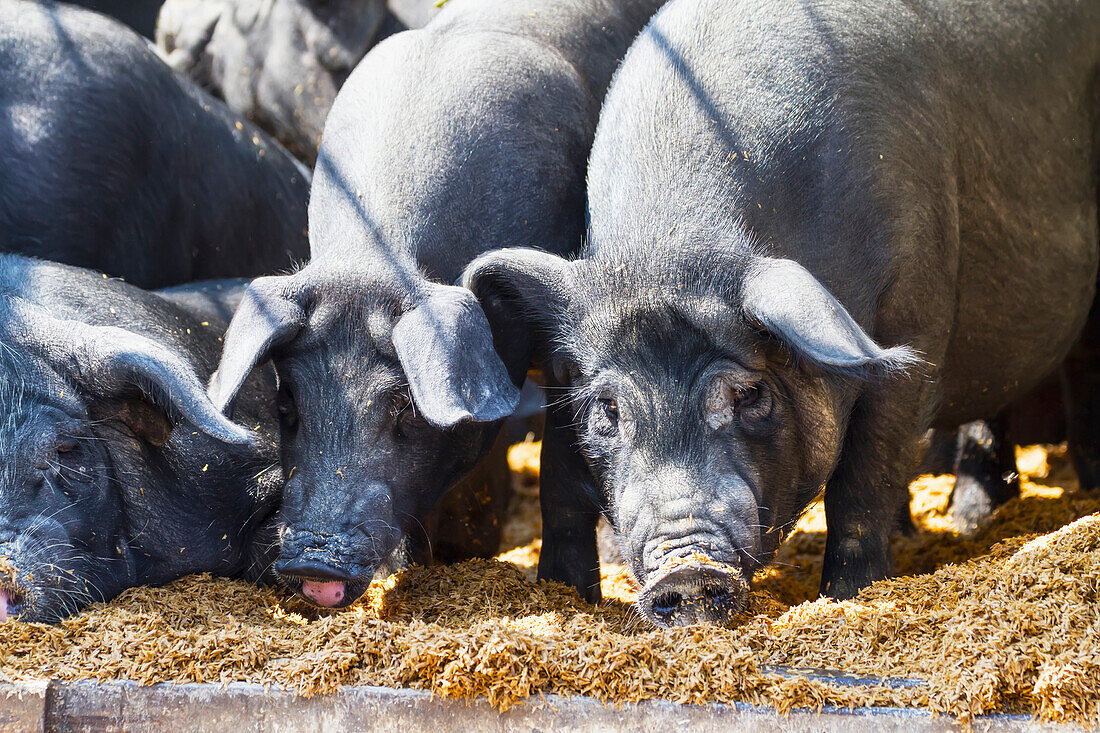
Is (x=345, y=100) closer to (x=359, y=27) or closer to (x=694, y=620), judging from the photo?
(x=694, y=620)

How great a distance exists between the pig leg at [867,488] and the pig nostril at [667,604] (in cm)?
98

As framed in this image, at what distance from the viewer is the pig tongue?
3.75 meters

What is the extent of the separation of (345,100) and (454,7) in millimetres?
751

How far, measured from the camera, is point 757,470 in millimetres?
3736

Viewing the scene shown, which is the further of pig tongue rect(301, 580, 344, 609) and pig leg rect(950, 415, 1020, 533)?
pig leg rect(950, 415, 1020, 533)

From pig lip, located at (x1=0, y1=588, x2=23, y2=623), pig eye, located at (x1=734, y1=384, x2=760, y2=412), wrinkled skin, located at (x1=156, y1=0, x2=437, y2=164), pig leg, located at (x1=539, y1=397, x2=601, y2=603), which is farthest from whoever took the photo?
wrinkled skin, located at (x1=156, y1=0, x2=437, y2=164)

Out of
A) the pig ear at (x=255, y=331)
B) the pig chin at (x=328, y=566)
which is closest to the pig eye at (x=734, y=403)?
the pig chin at (x=328, y=566)

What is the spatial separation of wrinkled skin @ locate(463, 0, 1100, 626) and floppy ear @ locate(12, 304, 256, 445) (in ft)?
3.07

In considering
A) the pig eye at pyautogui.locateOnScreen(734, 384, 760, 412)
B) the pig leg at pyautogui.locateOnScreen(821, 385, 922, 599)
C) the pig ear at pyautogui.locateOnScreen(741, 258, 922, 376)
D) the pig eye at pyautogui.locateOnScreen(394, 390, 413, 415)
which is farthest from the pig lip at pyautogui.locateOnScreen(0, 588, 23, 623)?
the pig leg at pyautogui.locateOnScreen(821, 385, 922, 599)

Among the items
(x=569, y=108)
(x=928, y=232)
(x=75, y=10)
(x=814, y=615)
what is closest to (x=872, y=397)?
(x=928, y=232)

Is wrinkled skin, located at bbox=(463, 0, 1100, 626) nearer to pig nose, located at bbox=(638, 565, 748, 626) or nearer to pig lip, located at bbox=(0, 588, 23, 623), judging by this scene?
pig nose, located at bbox=(638, 565, 748, 626)

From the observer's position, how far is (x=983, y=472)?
6.35m

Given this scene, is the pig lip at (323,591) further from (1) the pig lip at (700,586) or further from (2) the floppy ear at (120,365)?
(1) the pig lip at (700,586)

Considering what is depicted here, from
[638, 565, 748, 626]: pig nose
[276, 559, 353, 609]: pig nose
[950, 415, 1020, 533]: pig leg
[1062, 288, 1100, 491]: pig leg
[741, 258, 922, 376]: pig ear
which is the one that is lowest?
[950, 415, 1020, 533]: pig leg
